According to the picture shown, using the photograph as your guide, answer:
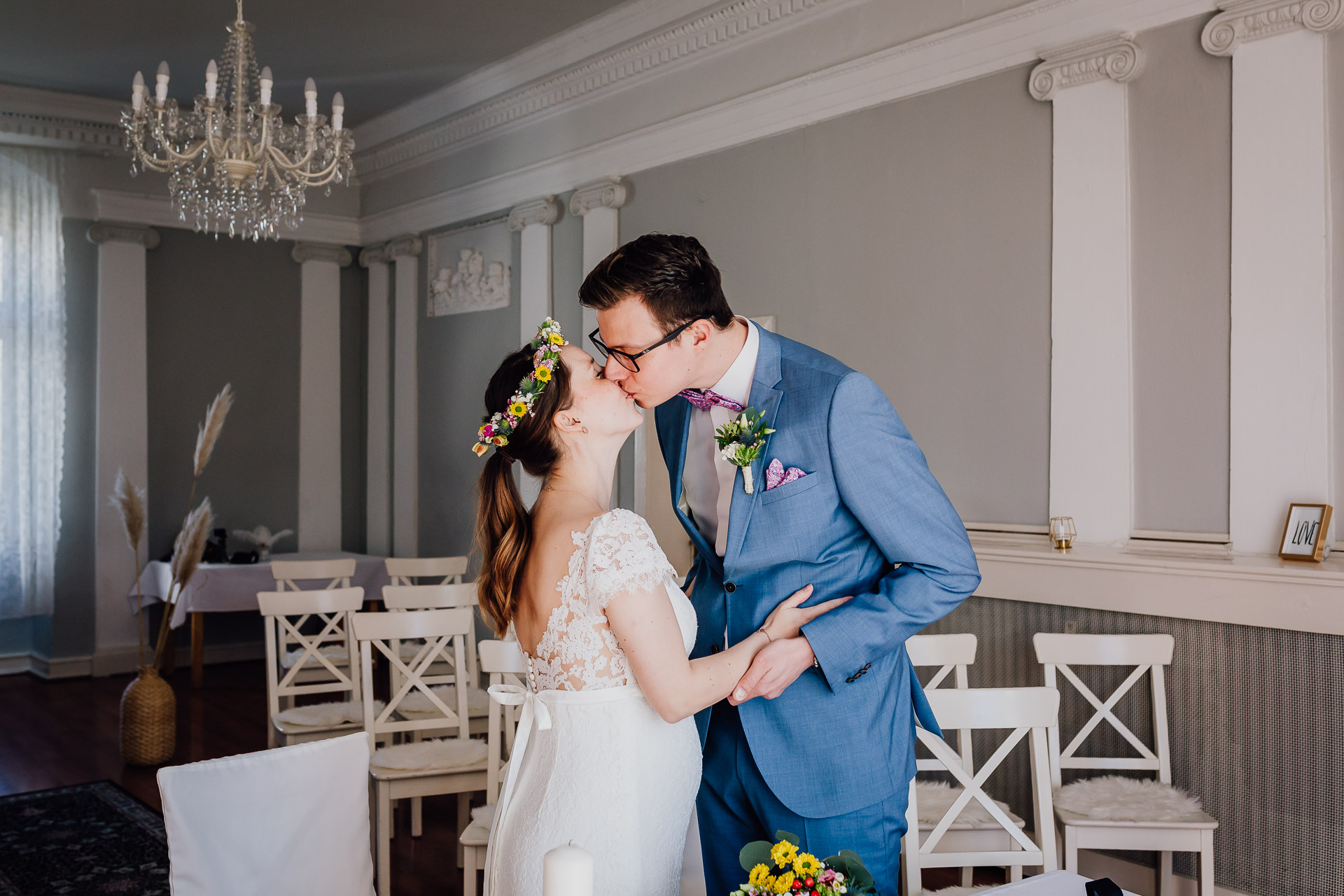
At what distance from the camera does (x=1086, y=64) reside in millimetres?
3955

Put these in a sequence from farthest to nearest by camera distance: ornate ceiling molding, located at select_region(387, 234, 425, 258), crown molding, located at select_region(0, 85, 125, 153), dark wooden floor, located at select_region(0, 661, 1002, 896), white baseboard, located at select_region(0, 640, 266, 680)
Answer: ornate ceiling molding, located at select_region(387, 234, 425, 258), white baseboard, located at select_region(0, 640, 266, 680), crown molding, located at select_region(0, 85, 125, 153), dark wooden floor, located at select_region(0, 661, 1002, 896)

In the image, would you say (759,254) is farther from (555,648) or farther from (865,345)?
(555,648)

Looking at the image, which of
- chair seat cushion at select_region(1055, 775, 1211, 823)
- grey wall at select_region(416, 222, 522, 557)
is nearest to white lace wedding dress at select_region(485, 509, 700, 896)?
chair seat cushion at select_region(1055, 775, 1211, 823)

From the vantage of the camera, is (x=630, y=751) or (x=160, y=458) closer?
(x=630, y=751)

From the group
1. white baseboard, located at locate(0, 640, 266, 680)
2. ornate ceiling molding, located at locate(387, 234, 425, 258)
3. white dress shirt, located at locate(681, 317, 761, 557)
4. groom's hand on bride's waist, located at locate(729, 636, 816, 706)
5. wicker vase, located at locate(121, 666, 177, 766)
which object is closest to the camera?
groom's hand on bride's waist, located at locate(729, 636, 816, 706)

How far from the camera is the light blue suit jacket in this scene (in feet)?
5.74

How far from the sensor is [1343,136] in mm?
3379

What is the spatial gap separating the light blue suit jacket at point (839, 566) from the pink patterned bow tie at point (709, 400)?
0.06 m

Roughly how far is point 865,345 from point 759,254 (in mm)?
856

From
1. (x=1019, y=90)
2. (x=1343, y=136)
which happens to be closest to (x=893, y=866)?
(x=1343, y=136)

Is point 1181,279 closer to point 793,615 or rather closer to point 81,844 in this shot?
point 793,615

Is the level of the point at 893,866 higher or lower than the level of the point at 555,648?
lower

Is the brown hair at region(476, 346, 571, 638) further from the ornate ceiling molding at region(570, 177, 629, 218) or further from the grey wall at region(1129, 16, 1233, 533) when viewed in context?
the ornate ceiling molding at region(570, 177, 629, 218)

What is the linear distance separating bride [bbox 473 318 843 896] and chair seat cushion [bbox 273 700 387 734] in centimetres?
244
